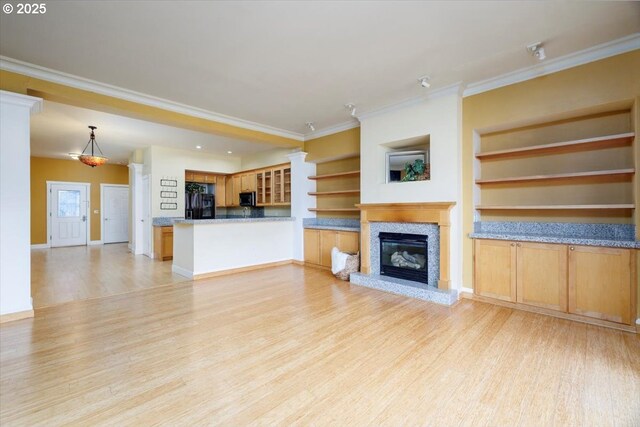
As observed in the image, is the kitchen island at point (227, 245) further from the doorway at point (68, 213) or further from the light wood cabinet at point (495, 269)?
the doorway at point (68, 213)

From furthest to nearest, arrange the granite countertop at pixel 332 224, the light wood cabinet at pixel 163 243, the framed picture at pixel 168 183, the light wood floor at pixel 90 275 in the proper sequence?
the framed picture at pixel 168 183 < the light wood cabinet at pixel 163 243 < the granite countertop at pixel 332 224 < the light wood floor at pixel 90 275

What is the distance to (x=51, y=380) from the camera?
1961 mm

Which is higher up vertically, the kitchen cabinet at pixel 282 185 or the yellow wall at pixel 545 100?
the yellow wall at pixel 545 100

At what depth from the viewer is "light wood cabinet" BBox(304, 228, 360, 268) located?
5.26m

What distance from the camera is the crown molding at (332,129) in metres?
5.12

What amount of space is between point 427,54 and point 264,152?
5498 mm

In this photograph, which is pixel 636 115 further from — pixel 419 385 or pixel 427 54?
pixel 419 385

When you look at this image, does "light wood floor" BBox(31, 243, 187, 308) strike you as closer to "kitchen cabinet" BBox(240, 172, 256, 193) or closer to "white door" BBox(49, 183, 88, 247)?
"white door" BBox(49, 183, 88, 247)

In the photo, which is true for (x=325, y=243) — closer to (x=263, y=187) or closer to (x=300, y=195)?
(x=300, y=195)

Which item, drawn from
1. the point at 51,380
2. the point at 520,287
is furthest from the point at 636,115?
the point at 51,380

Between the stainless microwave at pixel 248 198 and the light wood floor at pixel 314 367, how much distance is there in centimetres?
464

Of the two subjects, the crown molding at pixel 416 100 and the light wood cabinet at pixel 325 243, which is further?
the light wood cabinet at pixel 325 243

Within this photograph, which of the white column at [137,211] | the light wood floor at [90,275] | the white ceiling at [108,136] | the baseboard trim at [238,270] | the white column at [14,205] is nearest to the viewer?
the white column at [14,205]

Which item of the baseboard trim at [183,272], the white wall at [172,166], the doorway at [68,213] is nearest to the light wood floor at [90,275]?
the baseboard trim at [183,272]
